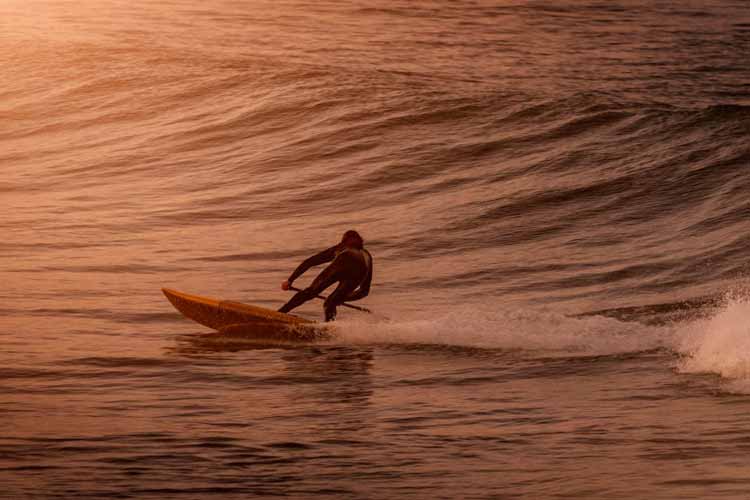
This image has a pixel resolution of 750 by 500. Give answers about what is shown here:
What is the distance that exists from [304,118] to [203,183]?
5727mm

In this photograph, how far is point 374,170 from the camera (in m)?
27.8

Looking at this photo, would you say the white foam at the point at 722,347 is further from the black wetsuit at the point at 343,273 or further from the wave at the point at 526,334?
the black wetsuit at the point at 343,273

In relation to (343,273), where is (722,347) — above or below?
below

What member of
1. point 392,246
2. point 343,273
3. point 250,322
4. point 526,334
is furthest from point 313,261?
point 392,246

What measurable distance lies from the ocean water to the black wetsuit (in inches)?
15.6

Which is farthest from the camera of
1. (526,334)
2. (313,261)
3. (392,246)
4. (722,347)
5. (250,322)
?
(392,246)

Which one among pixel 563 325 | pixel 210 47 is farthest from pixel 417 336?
pixel 210 47

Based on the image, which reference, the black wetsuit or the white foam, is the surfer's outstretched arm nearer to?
the black wetsuit

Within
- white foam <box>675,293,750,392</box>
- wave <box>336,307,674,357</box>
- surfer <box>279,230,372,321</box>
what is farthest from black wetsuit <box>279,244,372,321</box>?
white foam <box>675,293,750,392</box>

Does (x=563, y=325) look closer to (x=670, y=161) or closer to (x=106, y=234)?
(x=106, y=234)

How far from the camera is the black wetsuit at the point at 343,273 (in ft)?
51.1

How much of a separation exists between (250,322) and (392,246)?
694cm

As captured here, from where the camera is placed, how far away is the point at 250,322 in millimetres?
15484

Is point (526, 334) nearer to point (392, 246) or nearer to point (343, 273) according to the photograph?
A: point (343, 273)
